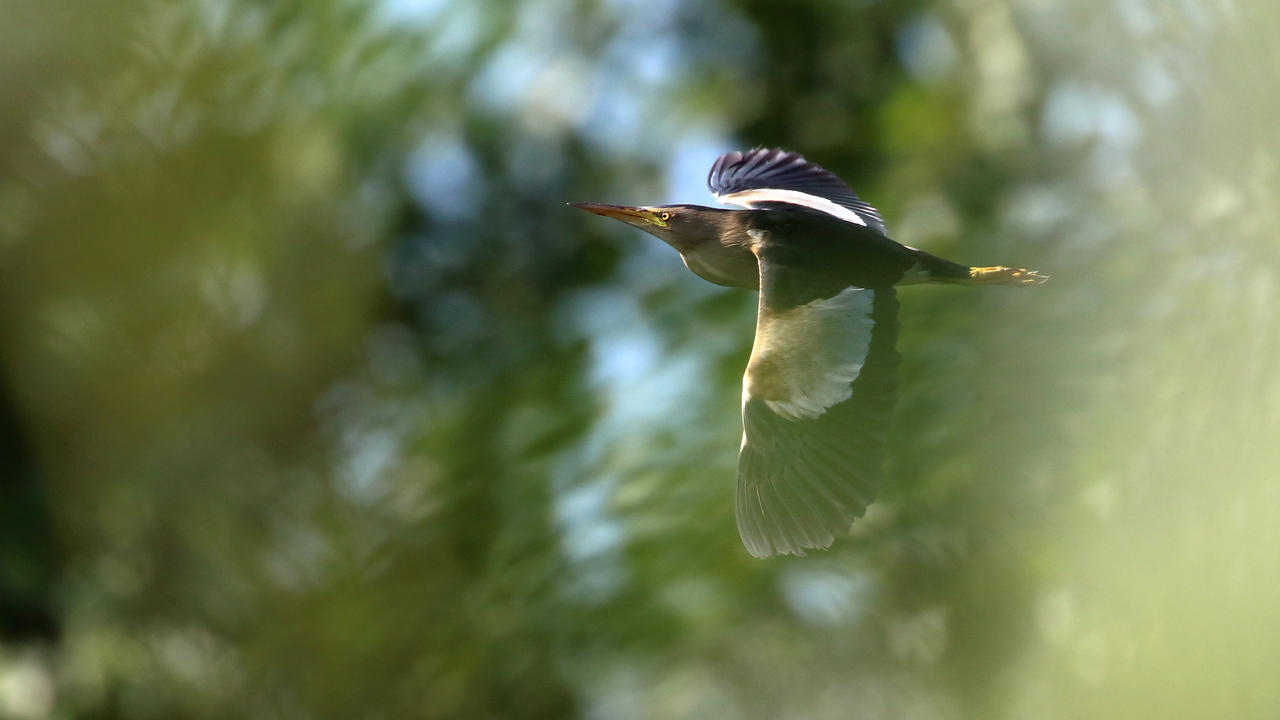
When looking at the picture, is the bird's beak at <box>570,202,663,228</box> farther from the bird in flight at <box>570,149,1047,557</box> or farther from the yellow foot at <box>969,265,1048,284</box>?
the yellow foot at <box>969,265,1048,284</box>

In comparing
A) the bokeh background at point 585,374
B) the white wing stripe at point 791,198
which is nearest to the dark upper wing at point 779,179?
the white wing stripe at point 791,198

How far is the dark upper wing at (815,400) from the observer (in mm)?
541

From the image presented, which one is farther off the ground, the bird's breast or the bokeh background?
the bokeh background

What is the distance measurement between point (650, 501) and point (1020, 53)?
1.27m

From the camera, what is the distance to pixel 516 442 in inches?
96.7

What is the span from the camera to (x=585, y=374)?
2.48m

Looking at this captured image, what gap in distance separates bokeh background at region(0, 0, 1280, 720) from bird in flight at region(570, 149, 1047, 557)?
0.44 metres

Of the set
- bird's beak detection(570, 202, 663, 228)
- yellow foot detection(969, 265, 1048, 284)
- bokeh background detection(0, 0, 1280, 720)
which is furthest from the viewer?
bokeh background detection(0, 0, 1280, 720)

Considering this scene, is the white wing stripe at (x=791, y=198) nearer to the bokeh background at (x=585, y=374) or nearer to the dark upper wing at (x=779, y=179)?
the dark upper wing at (x=779, y=179)

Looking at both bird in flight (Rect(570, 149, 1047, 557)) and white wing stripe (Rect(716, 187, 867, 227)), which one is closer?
bird in flight (Rect(570, 149, 1047, 557))

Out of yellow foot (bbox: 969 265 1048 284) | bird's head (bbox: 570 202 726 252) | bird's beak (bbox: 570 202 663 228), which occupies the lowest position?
yellow foot (bbox: 969 265 1048 284)

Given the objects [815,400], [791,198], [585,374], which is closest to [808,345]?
[815,400]

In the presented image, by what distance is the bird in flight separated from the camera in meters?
0.53

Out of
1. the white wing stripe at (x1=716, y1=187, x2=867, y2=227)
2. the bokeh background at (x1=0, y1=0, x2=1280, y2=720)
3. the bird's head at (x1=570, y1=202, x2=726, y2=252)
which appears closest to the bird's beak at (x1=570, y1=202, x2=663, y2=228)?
the bird's head at (x1=570, y1=202, x2=726, y2=252)
